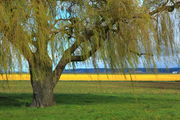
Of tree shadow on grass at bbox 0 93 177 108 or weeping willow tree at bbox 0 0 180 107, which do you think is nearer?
weeping willow tree at bbox 0 0 180 107

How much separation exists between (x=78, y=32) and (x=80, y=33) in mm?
80

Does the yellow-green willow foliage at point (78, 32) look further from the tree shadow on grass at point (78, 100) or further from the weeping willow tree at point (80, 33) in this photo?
the tree shadow on grass at point (78, 100)

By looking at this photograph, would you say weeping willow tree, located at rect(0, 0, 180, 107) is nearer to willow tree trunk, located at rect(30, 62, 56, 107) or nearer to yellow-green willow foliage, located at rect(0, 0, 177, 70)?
yellow-green willow foliage, located at rect(0, 0, 177, 70)

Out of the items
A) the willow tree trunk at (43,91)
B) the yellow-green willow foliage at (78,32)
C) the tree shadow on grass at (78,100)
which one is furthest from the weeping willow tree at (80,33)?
the tree shadow on grass at (78,100)

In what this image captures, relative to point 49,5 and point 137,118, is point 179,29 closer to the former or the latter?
point 137,118

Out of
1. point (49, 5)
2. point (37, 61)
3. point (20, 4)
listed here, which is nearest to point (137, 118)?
point (37, 61)

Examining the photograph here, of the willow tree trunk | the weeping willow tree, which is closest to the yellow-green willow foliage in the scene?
the weeping willow tree

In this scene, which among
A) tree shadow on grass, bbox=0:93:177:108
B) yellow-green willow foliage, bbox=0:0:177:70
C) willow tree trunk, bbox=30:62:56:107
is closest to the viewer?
yellow-green willow foliage, bbox=0:0:177:70

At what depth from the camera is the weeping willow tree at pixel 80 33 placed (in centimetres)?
693

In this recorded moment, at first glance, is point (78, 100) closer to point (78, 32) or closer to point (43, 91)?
point (43, 91)

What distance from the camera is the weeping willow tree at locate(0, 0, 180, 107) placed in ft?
22.7

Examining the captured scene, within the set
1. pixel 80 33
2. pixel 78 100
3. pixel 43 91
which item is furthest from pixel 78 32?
pixel 78 100

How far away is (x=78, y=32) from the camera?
850cm

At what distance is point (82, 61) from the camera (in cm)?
870
